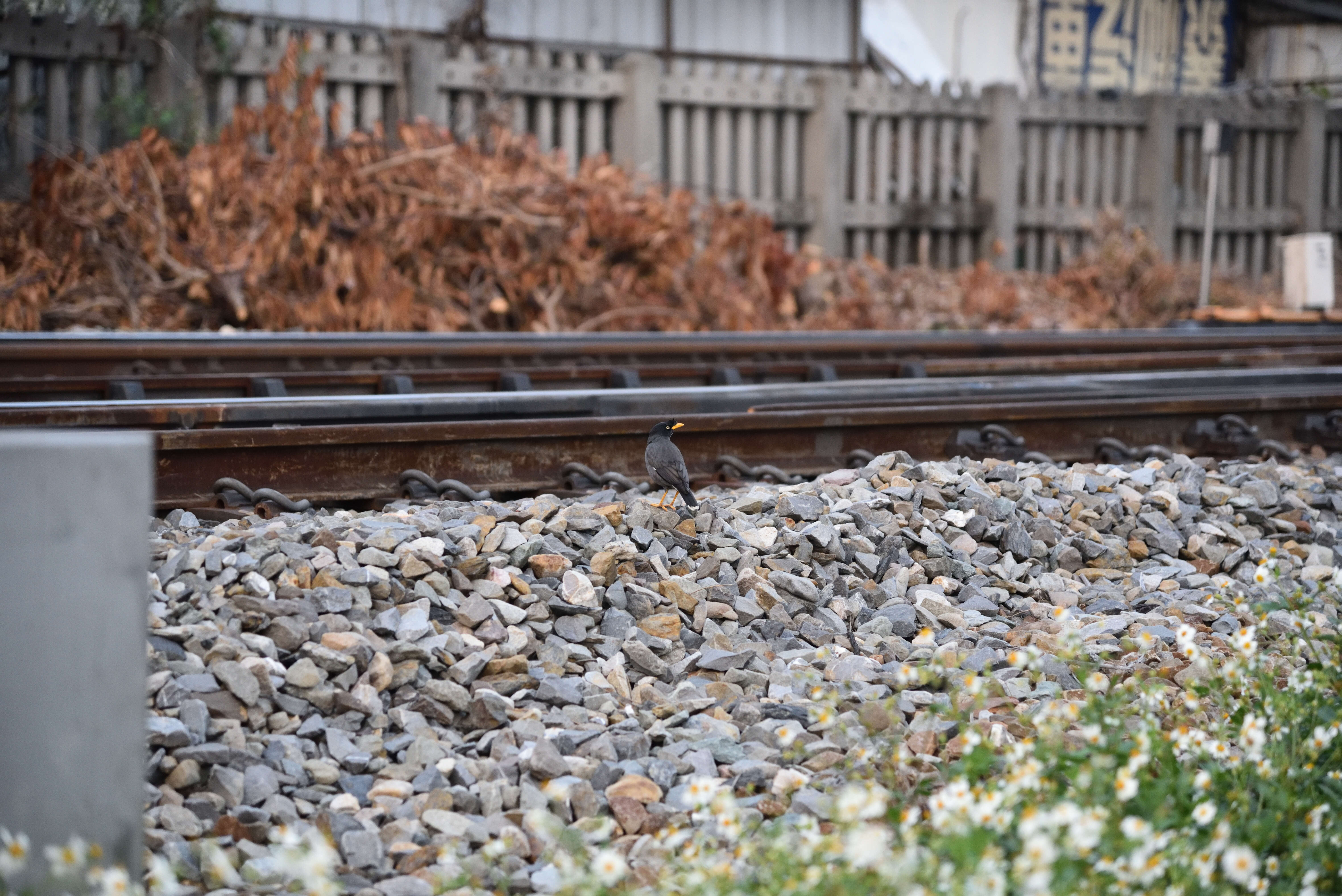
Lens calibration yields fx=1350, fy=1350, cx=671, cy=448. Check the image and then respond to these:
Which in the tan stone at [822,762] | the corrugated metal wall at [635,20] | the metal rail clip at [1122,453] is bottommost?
the tan stone at [822,762]

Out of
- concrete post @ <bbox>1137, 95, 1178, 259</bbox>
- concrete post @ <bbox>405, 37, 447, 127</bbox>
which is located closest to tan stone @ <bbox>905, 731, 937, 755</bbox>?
concrete post @ <bbox>405, 37, 447, 127</bbox>

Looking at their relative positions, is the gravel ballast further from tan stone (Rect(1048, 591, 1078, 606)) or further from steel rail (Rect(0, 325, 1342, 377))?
steel rail (Rect(0, 325, 1342, 377))

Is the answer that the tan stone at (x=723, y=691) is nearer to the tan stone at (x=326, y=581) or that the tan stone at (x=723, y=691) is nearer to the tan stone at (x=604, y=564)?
the tan stone at (x=604, y=564)

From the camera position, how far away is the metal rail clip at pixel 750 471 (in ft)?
16.5

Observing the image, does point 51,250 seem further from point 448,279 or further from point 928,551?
point 928,551

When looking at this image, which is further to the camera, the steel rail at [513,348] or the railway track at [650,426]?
the steel rail at [513,348]

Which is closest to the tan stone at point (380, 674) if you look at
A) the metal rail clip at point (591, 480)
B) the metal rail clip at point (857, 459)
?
the metal rail clip at point (591, 480)

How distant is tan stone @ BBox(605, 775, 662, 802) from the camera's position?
9.71 ft

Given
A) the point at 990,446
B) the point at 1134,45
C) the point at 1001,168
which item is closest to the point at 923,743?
the point at 990,446

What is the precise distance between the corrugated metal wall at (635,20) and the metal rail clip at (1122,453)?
986 centimetres

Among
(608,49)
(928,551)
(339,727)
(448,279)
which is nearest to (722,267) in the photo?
(448,279)

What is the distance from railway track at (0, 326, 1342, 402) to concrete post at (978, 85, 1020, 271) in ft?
16.9

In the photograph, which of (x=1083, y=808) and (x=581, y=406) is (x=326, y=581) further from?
(x=581, y=406)

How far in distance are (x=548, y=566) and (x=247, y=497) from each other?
46.7 inches
